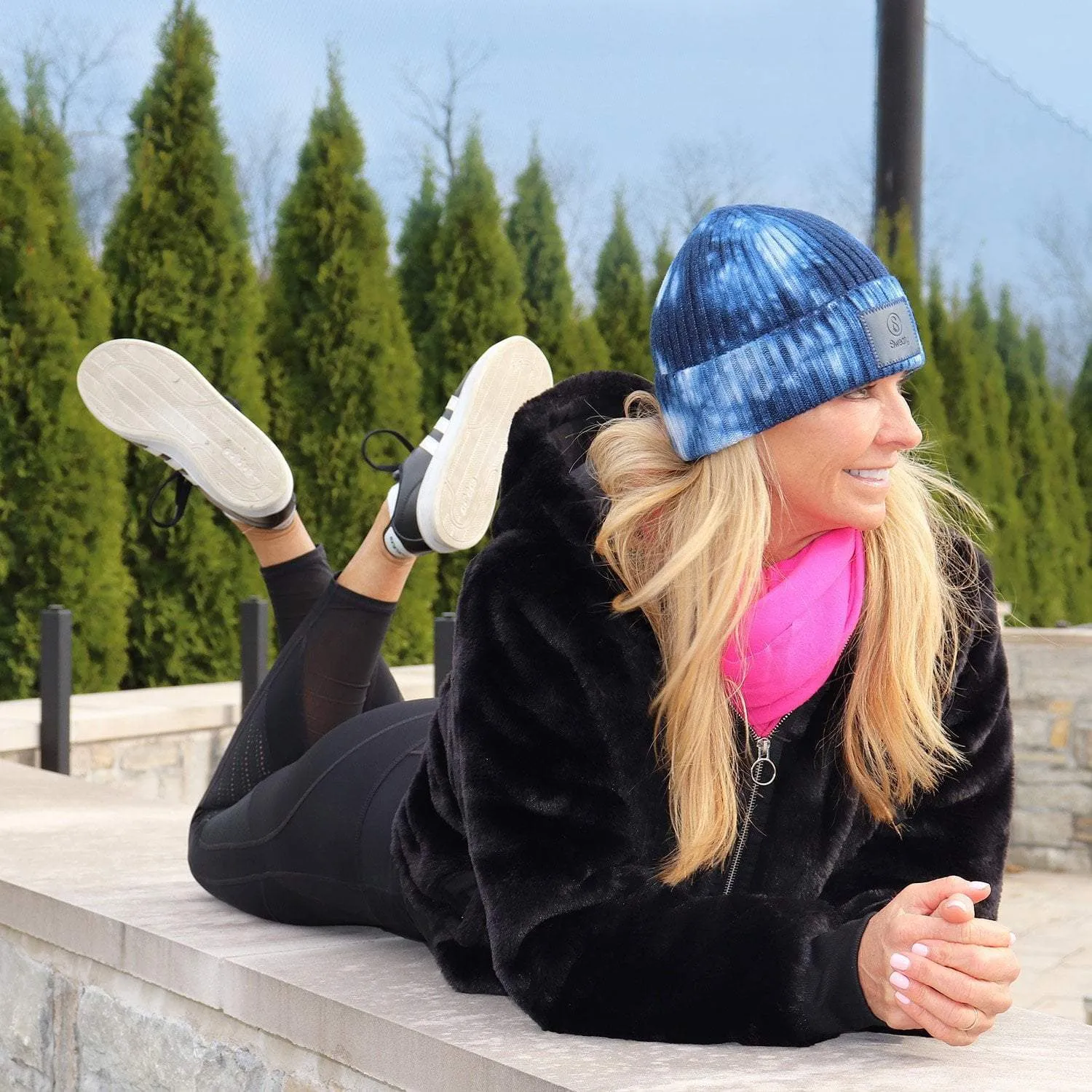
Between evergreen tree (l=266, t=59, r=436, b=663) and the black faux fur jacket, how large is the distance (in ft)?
19.0

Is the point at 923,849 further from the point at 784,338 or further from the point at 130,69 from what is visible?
the point at 130,69

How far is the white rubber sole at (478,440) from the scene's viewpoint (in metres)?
2.66

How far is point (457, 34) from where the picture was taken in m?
10.9

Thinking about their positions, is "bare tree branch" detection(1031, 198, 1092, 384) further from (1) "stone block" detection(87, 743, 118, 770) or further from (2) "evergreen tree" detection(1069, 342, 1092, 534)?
(1) "stone block" detection(87, 743, 118, 770)

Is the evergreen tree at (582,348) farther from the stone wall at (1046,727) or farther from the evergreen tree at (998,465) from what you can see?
the evergreen tree at (998,465)

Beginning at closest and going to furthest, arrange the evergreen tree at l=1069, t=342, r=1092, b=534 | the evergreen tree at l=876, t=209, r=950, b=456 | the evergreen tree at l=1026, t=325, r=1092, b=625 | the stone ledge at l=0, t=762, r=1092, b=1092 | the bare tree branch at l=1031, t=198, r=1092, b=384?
1. the stone ledge at l=0, t=762, r=1092, b=1092
2. the evergreen tree at l=876, t=209, r=950, b=456
3. the evergreen tree at l=1026, t=325, r=1092, b=625
4. the evergreen tree at l=1069, t=342, r=1092, b=534
5. the bare tree branch at l=1031, t=198, r=1092, b=384

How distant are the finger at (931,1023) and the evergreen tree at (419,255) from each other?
7.27 metres

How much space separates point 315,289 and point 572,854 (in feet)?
21.0

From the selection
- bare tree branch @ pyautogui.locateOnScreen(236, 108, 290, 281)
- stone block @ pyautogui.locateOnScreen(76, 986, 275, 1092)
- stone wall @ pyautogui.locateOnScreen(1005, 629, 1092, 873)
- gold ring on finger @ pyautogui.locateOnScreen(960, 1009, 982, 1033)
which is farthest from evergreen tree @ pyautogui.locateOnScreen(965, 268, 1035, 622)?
gold ring on finger @ pyautogui.locateOnScreen(960, 1009, 982, 1033)

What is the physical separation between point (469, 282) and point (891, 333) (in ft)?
22.9

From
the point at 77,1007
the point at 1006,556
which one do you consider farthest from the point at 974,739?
the point at 1006,556

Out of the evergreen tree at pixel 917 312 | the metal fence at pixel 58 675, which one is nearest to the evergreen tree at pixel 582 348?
the evergreen tree at pixel 917 312

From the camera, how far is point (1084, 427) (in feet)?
44.5

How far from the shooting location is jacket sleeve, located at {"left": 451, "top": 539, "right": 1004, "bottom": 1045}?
152cm
